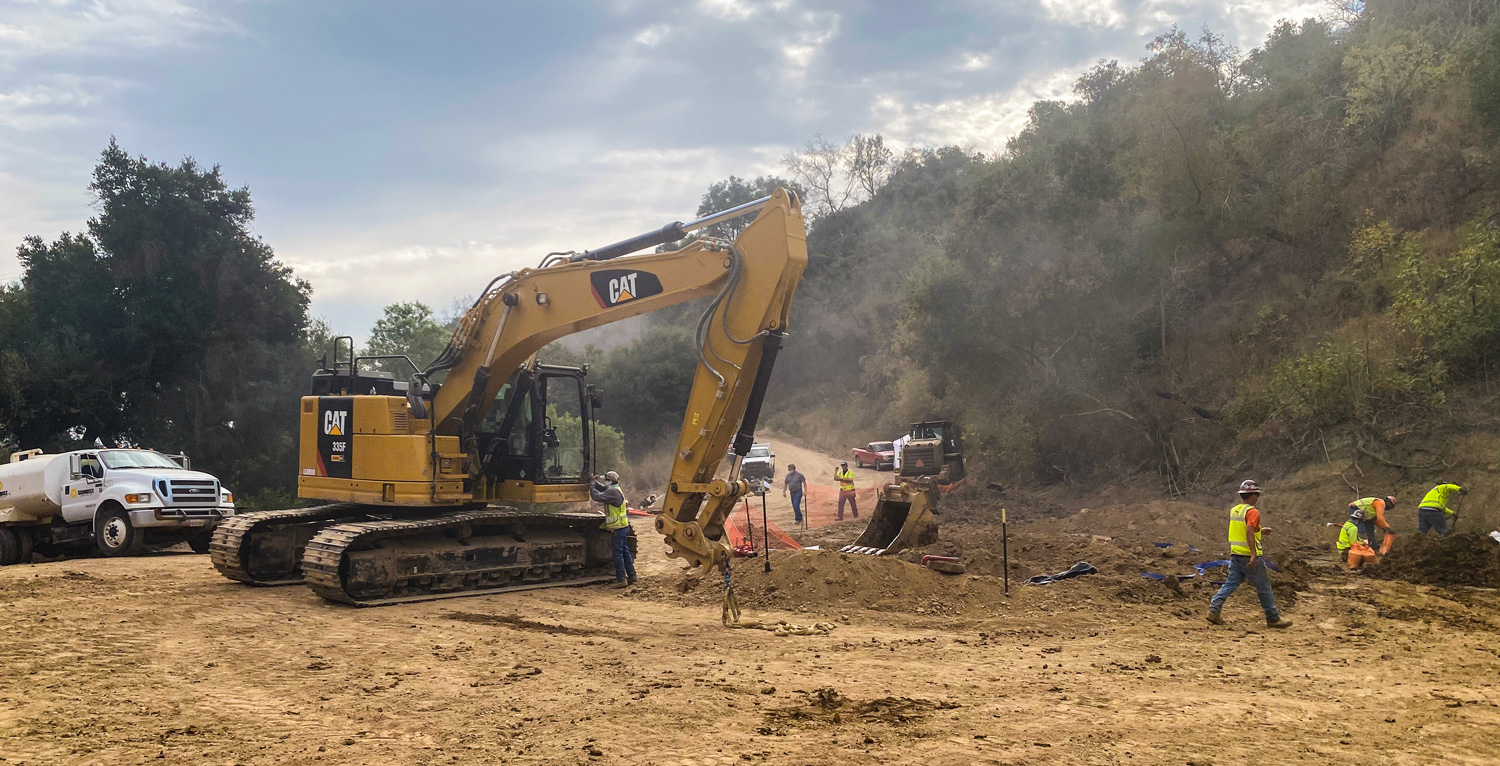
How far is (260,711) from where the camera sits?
690 cm

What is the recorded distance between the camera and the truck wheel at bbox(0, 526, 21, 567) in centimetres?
1825

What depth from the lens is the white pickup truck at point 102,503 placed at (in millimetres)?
17422

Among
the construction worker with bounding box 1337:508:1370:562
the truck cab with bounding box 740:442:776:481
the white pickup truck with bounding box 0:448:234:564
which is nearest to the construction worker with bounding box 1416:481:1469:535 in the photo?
the construction worker with bounding box 1337:508:1370:562

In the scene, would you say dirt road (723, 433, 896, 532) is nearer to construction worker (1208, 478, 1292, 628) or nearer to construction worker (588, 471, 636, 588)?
construction worker (588, 471, 636, 588)

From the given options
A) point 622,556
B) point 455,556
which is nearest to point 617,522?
point 622,556

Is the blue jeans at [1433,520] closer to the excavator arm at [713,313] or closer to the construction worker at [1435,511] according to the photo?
the construction worker at [1435,511]

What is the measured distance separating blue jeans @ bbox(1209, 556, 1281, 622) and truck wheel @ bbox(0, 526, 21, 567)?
20.0 metres

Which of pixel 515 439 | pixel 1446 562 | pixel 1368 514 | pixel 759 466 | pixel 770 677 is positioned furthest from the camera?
pixel 759 466

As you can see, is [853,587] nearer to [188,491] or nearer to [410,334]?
[188,491]

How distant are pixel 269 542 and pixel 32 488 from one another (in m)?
7.69

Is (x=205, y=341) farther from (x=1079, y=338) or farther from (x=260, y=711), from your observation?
(x=260, y=711)

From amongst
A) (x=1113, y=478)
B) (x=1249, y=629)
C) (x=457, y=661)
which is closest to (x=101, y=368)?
(x=457, y=661)

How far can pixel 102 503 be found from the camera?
17.5 metres

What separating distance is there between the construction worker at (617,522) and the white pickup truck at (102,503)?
8.87 meters
